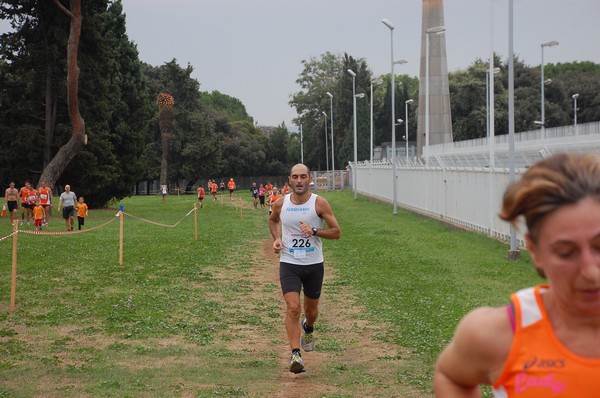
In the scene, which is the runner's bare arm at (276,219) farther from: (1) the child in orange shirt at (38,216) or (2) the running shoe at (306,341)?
(1) the child in orange shirt at (38,216)

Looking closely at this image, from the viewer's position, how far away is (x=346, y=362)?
11.1m

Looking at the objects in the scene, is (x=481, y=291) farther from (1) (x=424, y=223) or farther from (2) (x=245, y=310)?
(1) (x=424, y=223)

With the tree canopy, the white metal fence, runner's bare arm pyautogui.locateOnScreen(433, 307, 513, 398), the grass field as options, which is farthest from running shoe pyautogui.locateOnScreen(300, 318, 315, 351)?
the tree canopy

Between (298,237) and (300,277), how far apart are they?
44 cm

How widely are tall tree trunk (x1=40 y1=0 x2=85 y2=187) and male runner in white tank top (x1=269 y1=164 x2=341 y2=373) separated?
3708 centimetres

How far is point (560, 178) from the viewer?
243 centimetres

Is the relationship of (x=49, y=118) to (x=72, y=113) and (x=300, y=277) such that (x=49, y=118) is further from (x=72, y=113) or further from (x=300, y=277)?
(x=300, y=277)

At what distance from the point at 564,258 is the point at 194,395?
7.47 meters

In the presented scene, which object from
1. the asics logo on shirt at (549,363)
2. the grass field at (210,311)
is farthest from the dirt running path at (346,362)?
the asics logo on shirt at (549,363)

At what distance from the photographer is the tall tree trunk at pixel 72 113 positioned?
46.3m

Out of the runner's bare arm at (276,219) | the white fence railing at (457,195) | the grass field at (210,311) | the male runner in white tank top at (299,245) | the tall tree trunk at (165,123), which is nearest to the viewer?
the grass field at (210,311)

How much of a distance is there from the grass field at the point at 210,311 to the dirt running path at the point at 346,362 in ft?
0.12

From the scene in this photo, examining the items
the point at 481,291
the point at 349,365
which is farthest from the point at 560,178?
the point at 481,291

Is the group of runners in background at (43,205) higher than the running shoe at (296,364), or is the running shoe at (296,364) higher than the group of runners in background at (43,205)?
the group of runners in background at (43,205)
